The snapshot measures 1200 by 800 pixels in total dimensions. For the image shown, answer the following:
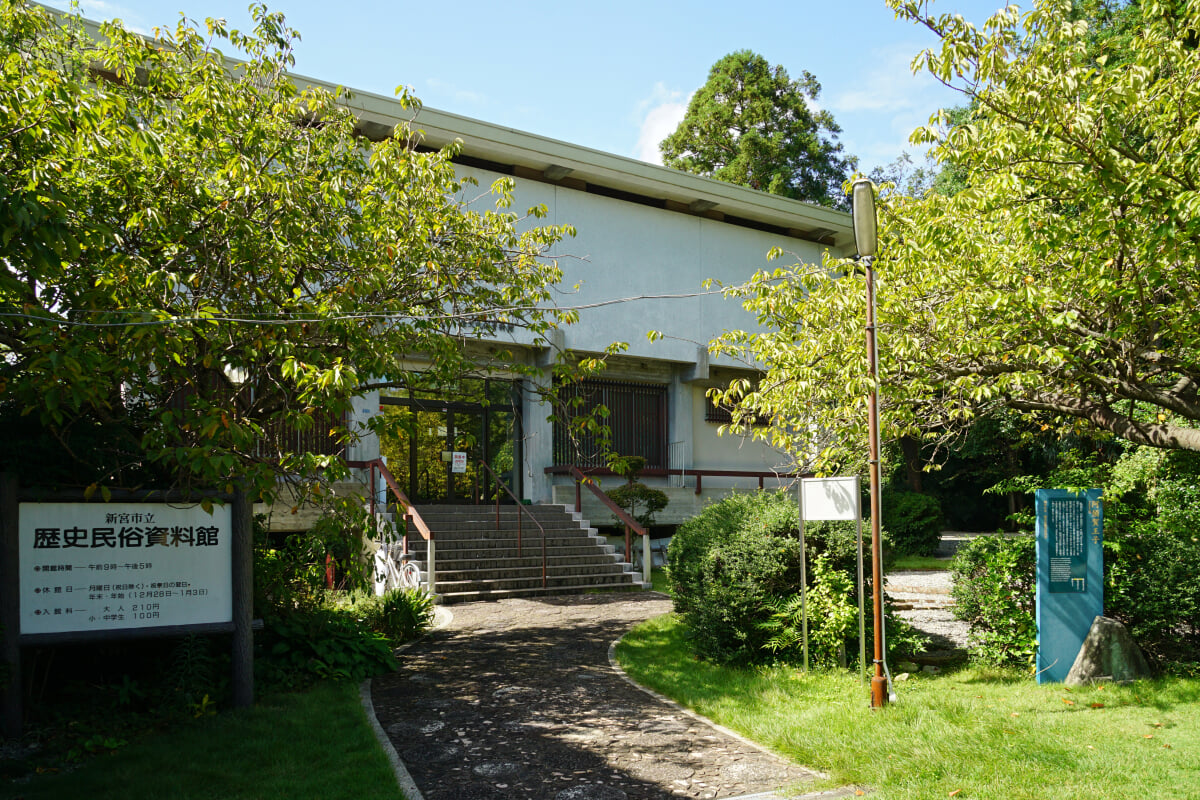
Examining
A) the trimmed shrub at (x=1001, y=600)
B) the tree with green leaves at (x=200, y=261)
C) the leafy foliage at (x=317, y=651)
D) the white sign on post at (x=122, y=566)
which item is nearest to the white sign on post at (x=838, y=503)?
the trimmed shrub at (x=1001, y=600)

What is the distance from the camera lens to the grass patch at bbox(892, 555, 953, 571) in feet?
57.5

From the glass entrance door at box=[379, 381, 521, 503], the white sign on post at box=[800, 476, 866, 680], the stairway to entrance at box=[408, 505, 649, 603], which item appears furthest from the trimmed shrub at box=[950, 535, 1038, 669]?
the glass entrance door at box=[379, 381, 521, 503]

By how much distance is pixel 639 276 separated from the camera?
21188 mm

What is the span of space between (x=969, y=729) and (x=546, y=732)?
3194mm

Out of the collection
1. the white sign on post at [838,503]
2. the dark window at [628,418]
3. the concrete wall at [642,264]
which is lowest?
the white sign on post at [838,503]

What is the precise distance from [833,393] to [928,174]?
32.8 m

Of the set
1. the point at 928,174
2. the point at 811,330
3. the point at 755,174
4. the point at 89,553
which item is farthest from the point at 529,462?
the point at 928,174

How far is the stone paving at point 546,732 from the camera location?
566cm

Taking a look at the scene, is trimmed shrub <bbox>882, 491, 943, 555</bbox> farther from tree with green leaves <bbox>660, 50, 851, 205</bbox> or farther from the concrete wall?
tree with green leaves <bbox>660, 50, 851, 205</bbox>

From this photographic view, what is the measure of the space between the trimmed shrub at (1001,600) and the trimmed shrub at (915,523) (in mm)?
11349

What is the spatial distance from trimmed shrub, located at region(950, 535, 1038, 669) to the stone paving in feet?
11.4

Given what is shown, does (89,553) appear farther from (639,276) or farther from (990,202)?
(639,276)

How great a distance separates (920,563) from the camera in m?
18.3

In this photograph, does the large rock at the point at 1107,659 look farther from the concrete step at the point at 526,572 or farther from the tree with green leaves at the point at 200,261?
the concrete step at the point at 526,572
